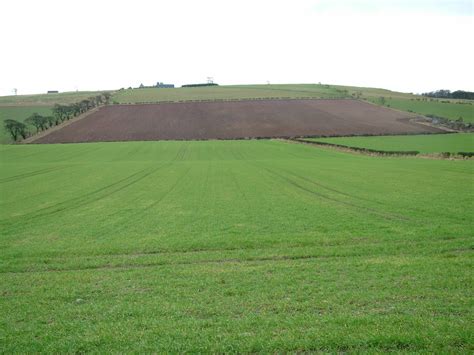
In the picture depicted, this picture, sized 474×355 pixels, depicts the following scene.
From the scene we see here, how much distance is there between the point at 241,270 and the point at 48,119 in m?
112

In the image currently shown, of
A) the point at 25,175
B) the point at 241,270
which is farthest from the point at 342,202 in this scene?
the point at 25,175

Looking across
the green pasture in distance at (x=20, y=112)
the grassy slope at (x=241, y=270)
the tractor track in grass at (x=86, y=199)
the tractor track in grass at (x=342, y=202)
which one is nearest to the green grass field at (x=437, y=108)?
the tractor track in grass at (x=342, y=202)

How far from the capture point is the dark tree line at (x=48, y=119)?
95.8m

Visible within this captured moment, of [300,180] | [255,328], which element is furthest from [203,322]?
[300,180]

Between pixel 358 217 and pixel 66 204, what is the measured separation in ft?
61.4

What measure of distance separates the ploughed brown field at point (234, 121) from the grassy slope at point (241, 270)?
65.8 metres

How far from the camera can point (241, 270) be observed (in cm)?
1221

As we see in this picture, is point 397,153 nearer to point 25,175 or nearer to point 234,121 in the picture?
point 25,175

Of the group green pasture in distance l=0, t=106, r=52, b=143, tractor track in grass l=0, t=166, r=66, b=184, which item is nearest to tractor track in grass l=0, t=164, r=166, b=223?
tractor track in grass l=0, t=166, r=66, b=184

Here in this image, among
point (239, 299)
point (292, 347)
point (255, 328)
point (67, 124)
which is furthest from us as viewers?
point (67, 124)

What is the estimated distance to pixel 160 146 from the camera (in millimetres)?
78062

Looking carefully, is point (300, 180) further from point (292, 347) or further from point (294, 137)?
point (294, 137)

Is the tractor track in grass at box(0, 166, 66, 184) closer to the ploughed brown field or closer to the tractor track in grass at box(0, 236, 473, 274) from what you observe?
the tractor track in grass at box(0, 236, 473, 274)

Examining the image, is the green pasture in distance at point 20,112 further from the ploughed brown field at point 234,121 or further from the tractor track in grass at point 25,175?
the tractor track in grass at point 25,175
